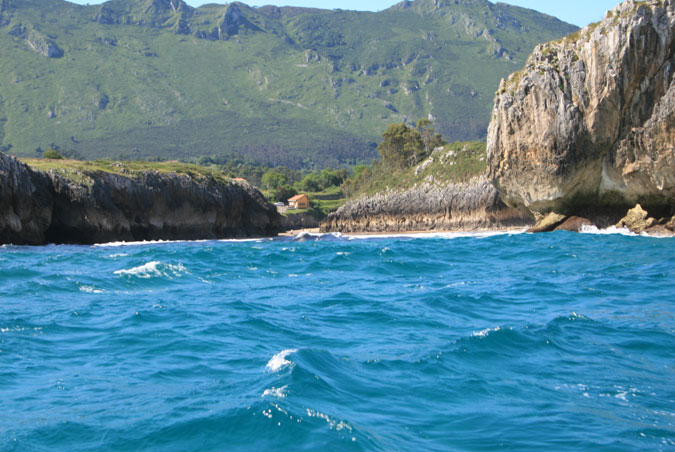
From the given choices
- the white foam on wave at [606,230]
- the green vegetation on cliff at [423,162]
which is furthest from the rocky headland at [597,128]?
the green vegetation on cliff at [423,162]

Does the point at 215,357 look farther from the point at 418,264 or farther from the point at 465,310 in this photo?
the point at 418,264

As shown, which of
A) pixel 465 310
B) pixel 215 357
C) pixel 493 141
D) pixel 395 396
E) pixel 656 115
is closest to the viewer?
pixel 395 396

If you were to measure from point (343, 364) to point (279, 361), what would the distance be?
3.21 feet

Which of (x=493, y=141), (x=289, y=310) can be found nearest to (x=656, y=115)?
(x=493, y=141)

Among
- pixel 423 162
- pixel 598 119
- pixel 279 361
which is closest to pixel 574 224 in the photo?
pixel 598 119

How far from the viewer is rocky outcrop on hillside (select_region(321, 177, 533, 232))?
71.1m

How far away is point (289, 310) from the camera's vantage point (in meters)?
15.5

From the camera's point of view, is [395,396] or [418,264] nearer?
[395,396]

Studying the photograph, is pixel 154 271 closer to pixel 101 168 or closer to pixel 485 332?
pixel 485 332

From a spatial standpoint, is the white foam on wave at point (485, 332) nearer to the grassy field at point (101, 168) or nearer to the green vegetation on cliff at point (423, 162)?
the grassy field at point (101, 168)

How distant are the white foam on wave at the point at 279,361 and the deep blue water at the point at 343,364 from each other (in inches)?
2.0

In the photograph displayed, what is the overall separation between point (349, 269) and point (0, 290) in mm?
11304

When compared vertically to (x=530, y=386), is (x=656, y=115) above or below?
above

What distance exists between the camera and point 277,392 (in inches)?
348
